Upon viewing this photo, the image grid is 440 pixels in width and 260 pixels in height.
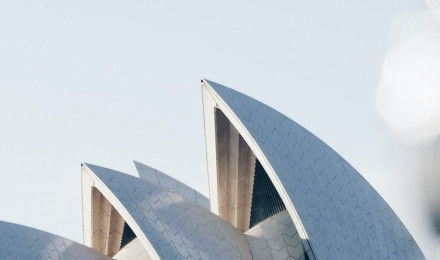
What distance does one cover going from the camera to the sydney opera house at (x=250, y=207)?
972 inches

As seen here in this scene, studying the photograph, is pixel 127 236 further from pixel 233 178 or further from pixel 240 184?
pixel 240 184

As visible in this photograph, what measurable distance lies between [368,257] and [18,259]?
9136mm

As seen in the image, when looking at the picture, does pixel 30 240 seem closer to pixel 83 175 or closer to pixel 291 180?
pixel 83 175

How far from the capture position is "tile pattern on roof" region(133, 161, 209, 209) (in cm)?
3186

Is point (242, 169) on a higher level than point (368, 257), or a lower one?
higher

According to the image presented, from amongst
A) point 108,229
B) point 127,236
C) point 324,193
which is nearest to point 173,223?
point 127,236

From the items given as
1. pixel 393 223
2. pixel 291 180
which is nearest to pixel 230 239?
pixel 291 180

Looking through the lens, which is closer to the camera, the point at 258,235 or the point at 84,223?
the point at 258,235

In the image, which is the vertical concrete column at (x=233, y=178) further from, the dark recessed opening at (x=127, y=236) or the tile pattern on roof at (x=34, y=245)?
the tile pattern on roof at (x=34, y=245)

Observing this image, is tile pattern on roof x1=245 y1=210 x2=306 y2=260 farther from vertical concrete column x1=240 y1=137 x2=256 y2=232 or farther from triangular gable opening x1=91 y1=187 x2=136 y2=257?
triangular gable opening x1=91 y1=187 x2=136 y2=257

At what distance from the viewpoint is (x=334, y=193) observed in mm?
25781

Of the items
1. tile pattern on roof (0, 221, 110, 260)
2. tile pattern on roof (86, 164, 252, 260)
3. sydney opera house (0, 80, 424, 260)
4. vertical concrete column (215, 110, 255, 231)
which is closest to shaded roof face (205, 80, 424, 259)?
sydney opera house (0, 80, 424, 260)

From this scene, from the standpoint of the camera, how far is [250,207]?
27.7 m

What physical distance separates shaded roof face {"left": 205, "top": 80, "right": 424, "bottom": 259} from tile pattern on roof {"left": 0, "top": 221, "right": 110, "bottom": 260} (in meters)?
5.96
